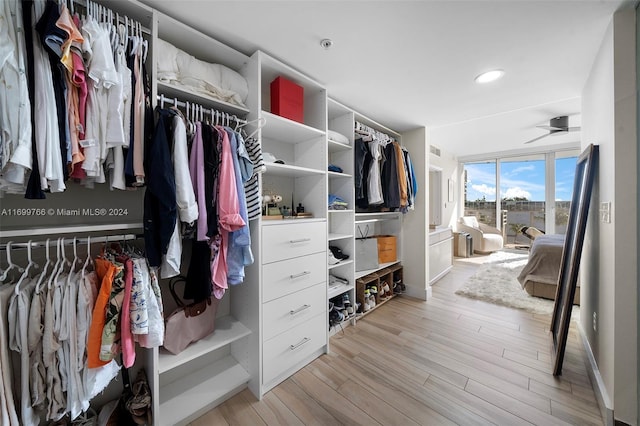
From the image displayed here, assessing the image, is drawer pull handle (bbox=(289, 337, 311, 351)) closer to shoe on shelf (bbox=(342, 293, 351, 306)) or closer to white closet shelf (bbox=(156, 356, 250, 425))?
white closet shelf (bbox=(156, 356, 250, 425))

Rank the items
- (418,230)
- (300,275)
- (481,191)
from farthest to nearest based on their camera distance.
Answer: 1. (481,191)
2. (418,230)
3. (300,275)

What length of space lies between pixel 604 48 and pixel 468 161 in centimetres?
515

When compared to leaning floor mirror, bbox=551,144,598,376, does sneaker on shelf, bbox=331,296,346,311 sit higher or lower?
lower

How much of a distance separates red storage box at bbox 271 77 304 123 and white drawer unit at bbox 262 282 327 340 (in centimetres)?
135

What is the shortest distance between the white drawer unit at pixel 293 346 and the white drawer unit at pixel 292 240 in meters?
0.56

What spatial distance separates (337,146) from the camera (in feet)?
7.87

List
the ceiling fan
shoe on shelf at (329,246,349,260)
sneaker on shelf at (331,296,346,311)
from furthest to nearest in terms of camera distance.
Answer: the ceiling fan, shoe on shelf at (329,246,349,260), sneaker on shelf at (331,296,346,311)

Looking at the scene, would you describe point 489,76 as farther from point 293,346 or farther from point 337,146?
point 293,346

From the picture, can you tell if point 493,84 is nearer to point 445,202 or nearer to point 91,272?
point 91,272

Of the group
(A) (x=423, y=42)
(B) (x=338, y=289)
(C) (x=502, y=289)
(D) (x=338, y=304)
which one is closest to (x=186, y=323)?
(B) (x=338, y=289)

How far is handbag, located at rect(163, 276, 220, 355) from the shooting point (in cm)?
133

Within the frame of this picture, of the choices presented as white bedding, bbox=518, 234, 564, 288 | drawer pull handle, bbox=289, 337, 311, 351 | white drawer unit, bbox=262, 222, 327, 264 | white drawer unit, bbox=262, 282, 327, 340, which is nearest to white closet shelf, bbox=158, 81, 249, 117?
white drawer unit, bbox=262, 222, 327, 264

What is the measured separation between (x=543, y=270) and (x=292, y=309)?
3.32 metres

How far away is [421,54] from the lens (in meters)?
1.61
